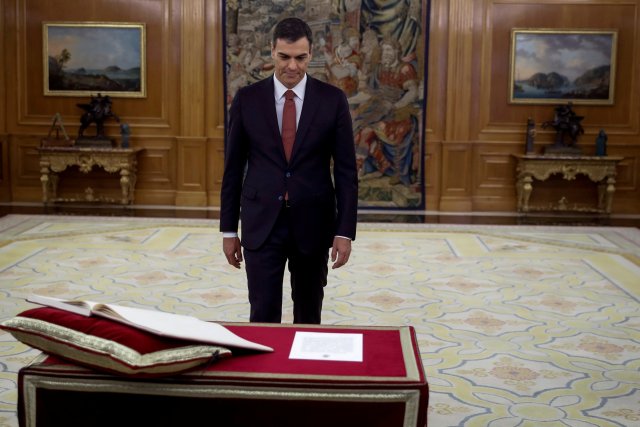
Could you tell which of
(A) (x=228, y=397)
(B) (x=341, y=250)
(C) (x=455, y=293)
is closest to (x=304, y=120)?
(B) (x=341, y=250)

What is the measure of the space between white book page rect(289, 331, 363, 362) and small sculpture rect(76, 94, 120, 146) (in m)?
9.14

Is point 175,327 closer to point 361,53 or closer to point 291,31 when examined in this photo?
point 291,31

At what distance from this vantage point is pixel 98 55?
11.6 m

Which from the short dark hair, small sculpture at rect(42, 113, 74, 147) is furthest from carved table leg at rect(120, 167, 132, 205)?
the short dark hair

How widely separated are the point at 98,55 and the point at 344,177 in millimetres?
8976

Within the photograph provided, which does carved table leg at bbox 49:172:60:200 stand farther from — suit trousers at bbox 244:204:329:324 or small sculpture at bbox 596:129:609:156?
suit trousers at bbox 244:204:329:324

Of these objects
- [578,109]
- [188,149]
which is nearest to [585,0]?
[578,109]

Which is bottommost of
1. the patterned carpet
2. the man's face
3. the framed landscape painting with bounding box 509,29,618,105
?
the patterned carpet

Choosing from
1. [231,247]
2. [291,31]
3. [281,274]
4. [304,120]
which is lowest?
[281,274]

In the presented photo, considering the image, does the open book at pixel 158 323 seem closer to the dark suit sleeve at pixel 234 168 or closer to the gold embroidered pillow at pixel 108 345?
the gold embroidered pillow at pixel 108 345

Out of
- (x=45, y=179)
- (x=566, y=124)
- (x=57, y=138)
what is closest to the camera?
(x=566, y=124)

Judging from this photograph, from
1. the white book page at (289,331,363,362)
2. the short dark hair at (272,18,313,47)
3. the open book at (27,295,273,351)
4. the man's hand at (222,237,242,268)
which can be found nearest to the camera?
the open book at (27,295,273,351)

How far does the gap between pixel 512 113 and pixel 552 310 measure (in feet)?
19.8

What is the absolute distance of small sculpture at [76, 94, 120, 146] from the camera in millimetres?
11312
